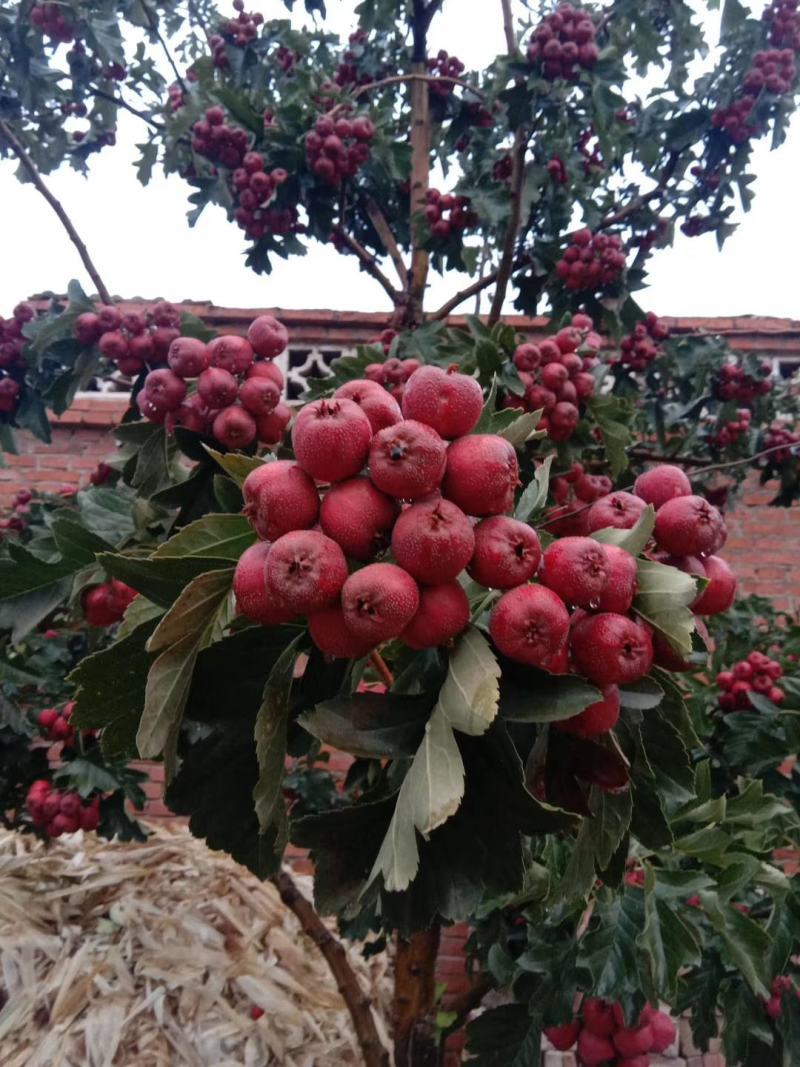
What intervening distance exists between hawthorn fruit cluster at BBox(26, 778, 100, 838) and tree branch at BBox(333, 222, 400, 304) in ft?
5.97

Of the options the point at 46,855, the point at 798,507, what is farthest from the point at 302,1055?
the point at 798,507

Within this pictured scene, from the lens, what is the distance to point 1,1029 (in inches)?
102

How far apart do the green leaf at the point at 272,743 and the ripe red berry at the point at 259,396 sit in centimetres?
67

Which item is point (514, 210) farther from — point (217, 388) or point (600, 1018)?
point (600, 1018)

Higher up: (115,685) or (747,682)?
(115,685)

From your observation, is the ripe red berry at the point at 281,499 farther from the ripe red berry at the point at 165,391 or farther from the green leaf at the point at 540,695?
the ripe red berry at the point at 165,391

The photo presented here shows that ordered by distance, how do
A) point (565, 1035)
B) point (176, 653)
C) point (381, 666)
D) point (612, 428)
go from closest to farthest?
point (176, 653) < point (381, 666) < point (612, 428) < point (565, 1035)

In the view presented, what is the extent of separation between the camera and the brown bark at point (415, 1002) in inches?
85.4

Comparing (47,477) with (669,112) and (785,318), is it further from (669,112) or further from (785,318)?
(785,318)

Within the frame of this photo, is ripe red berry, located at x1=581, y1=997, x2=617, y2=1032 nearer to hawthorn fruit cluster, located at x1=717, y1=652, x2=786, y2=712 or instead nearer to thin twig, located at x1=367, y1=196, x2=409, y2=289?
hawthorn fruit cluster, located at x1=717, y1=652, x2=786, y2=712

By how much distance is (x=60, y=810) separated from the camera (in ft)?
7.84

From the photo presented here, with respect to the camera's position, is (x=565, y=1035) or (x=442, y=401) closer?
(x=442, y=401)

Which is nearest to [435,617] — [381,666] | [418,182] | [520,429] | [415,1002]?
[520,429]

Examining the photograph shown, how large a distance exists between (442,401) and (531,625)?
23 centimetres
